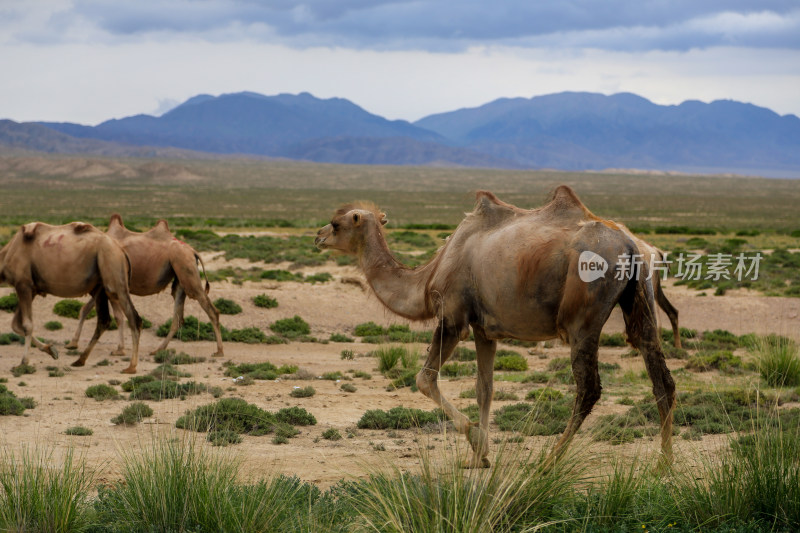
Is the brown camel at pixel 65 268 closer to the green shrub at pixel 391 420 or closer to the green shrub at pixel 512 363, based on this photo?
the green shrub at pixel 391 420

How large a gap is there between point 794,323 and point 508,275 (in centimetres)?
1347

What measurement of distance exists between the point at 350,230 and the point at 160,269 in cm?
731

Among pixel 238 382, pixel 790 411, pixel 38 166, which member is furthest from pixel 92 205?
pixel 38 166

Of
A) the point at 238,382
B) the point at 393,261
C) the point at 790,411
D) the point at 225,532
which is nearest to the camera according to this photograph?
the point at 225,532

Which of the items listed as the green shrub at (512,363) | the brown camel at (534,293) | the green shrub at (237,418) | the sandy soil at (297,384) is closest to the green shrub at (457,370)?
the sandy soil at (297,384)

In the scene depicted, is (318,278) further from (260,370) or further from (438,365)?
(438,365)

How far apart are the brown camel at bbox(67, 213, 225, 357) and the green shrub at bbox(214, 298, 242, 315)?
9.53ft

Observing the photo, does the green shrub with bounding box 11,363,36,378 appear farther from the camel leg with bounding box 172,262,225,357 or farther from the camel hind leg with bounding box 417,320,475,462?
the camel hind leg with bounding box 417,320,475,462

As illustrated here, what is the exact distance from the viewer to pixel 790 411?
33.1ft

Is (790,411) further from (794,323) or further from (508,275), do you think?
(794,323)

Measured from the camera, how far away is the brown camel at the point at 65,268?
14.3 metres

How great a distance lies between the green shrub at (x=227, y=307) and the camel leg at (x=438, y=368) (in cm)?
1152

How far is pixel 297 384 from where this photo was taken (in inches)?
520

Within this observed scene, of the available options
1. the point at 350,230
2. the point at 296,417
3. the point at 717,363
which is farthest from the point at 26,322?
the point at 717,363
